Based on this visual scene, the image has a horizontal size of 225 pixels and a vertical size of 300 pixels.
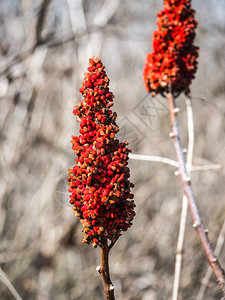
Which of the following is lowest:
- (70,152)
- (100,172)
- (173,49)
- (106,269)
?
(106,269)

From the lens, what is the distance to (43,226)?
7.84ft

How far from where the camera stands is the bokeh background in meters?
2.26

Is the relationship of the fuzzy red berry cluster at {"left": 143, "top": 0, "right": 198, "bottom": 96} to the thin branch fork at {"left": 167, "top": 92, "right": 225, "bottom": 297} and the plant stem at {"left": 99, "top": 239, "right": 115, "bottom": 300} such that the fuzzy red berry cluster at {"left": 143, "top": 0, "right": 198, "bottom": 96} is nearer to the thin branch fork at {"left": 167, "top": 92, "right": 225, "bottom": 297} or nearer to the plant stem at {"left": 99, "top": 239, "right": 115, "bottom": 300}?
the thin branch fork at {"left": 167, "top": 92, "right": 225, "bottom": 297}

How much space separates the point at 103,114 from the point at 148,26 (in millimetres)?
2222

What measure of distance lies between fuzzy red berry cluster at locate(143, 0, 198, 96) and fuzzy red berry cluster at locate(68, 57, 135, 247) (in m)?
0.55

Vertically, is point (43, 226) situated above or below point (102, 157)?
above

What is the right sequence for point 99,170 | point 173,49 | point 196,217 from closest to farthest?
1. point 99,170
2. point 196,217
3. point 173,49

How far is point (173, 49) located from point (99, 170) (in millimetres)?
651

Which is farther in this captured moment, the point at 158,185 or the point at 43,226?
the point at 158,185

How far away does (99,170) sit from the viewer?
2.38 ft

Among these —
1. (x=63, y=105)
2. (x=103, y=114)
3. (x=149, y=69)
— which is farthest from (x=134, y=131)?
(x=103, y=114)

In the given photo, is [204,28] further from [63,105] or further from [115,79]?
[63,105]

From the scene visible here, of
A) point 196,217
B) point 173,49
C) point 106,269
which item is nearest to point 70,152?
point 173,49

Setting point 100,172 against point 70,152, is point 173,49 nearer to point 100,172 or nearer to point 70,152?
point 100,172
